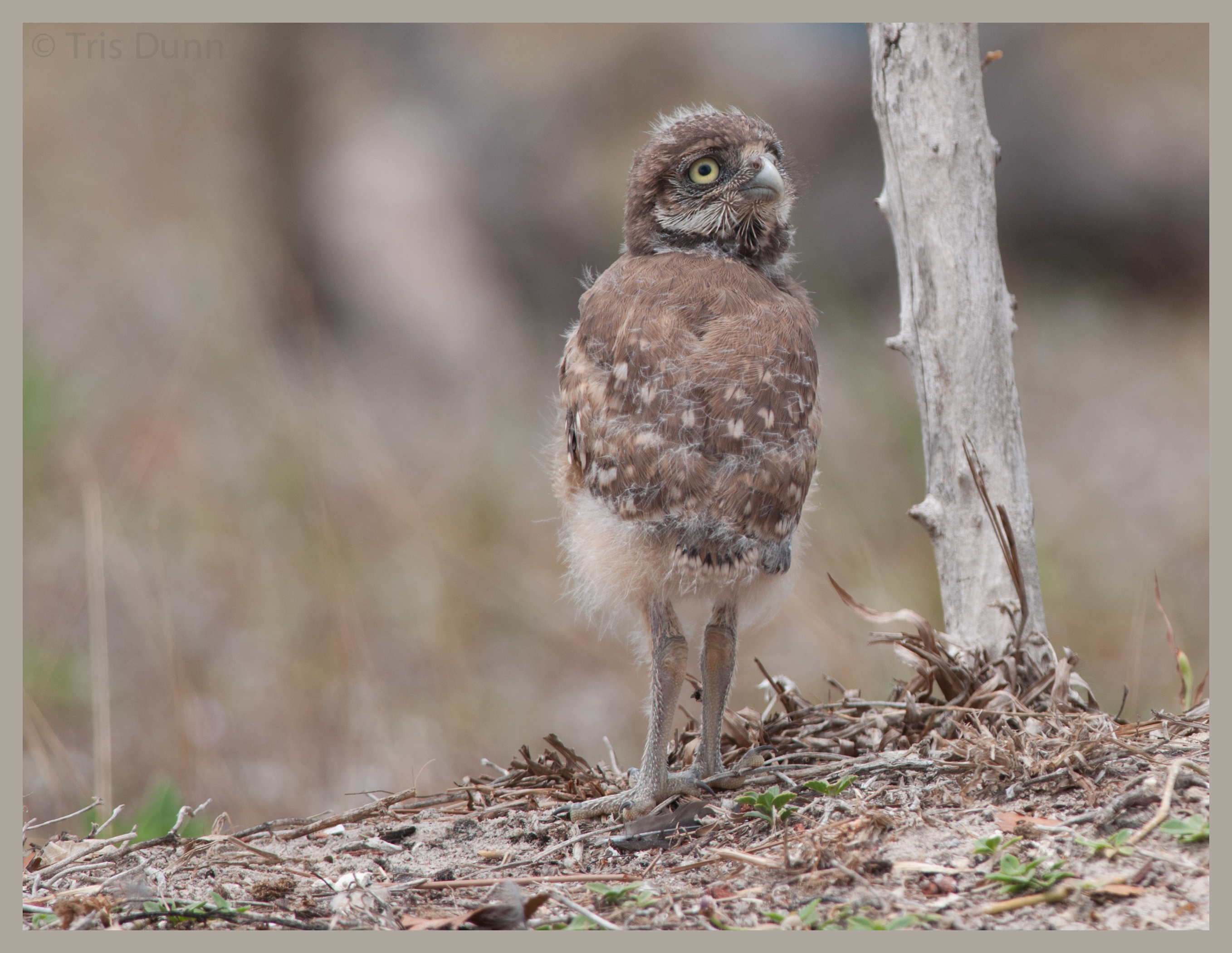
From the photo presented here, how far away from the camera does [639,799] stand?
3.56 meters

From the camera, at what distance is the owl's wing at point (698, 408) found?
334 cm

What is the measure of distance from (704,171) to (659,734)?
205cm

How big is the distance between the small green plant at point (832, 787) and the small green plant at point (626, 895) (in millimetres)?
704

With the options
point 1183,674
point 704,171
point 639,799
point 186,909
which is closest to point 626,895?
point 639,799

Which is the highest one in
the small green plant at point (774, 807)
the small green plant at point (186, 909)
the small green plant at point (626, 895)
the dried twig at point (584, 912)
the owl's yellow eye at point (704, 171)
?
the owl's yellow eye at point (704, 171)

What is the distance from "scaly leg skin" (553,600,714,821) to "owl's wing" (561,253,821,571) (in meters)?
0.41

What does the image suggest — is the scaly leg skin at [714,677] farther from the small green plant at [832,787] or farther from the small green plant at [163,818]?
the small green plant at [163,818]

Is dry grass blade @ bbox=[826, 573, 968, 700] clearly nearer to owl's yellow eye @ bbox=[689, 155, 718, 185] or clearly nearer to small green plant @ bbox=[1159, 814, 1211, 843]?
small green plant @ bbox=[1159, 814, 1211, 843]

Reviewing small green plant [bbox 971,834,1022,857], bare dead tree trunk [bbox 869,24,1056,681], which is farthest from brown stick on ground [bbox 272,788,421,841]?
bare dead tree trunk [bbox 869,24,1056,681]

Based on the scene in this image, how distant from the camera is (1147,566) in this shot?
750cm

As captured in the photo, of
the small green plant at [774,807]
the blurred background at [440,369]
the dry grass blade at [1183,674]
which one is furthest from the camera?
the blurred background at [440,369]

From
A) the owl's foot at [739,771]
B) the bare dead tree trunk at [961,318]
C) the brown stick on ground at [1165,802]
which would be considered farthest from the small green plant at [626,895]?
the bare dead tree trunk at [961,318]

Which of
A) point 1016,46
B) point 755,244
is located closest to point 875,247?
point 1016,46

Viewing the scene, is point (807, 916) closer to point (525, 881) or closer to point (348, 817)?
point (525, 881)
